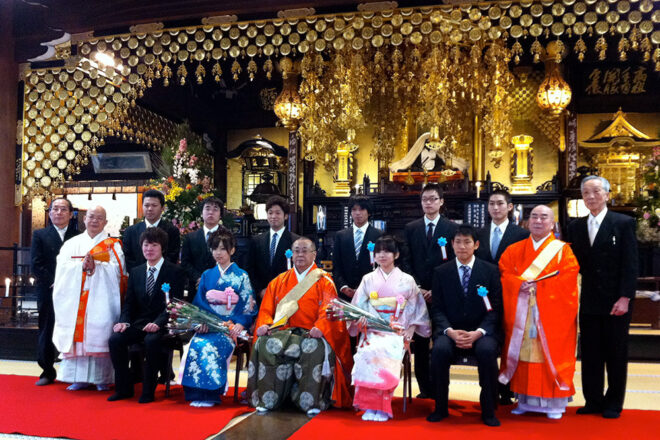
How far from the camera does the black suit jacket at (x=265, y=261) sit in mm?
4957

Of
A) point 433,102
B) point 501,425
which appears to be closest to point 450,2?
point 433,102

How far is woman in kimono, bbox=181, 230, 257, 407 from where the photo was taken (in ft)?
13.2

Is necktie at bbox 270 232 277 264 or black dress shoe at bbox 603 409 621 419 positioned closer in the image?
black dress shoe at bbox 603 409 621 419

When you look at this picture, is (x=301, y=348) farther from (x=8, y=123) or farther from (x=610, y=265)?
(x=8, y=123)

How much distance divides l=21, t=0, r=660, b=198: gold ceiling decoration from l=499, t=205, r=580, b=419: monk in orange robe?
8.63 ft

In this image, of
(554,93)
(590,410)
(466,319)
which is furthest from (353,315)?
(554,93)

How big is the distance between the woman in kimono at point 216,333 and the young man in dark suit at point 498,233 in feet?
5.96

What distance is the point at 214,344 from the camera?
13.5ft

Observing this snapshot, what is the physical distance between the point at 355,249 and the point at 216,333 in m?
1.36

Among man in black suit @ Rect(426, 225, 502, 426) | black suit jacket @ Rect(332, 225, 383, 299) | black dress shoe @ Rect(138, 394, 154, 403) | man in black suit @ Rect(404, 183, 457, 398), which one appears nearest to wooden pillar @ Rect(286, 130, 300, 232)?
black suit jacket @ Rect(332, 225, 383, 299)

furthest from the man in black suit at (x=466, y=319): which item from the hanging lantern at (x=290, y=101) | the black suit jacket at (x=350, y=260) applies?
the hanging lantern at (x=290, y=101)

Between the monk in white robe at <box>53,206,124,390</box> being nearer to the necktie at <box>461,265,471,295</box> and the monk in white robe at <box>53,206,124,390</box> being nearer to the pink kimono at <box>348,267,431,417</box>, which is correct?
the pink kimono at <box>348,267,431,417</box>

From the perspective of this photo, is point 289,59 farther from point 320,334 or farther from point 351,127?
point 320,334

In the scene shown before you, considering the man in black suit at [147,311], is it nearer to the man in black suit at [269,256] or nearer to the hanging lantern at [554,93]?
the man in black suit at [269,256]
